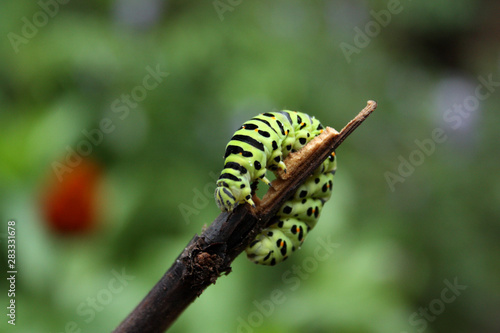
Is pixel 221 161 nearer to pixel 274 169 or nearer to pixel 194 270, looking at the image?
pixel 274 169

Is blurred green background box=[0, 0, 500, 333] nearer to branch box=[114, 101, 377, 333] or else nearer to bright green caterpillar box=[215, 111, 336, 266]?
bright green caterpillar box=[215, 111, 336, 266]

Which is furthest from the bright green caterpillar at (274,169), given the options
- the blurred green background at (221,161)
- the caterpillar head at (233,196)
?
the blurred green background at (221,161)

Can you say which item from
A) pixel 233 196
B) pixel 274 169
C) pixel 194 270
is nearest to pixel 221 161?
pixel 274 169

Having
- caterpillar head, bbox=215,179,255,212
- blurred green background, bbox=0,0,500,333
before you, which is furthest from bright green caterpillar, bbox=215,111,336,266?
blurred green background, bbox=0,0,500,333

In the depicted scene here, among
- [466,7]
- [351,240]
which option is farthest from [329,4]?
[351,240]

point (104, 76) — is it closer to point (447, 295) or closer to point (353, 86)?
point (353, 86)
